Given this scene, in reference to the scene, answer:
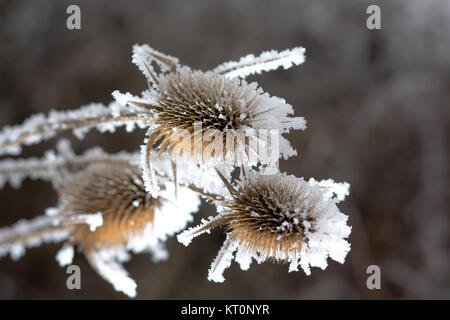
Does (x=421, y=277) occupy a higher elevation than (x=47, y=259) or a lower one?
lower

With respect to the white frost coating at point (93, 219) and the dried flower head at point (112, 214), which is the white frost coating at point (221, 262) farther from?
the white frost coating at point (93, 219)

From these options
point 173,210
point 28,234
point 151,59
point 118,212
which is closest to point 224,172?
point 173,210

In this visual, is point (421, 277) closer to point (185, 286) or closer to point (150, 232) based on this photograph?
point (185, 286)

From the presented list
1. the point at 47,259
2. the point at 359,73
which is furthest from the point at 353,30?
the point at 47,259

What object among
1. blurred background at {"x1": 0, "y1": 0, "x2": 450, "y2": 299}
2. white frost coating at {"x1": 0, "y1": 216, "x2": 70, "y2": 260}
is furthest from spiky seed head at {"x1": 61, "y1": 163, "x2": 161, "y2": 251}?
blurred background at {"x1": 0, "y1": 0, "x2": 450, "y2": 299}

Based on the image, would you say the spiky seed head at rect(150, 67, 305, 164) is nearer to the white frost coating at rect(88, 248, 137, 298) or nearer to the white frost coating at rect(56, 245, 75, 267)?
the white frost coating at rect(88, 248, 137, 298)

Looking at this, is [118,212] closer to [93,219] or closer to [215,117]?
[93,219]
